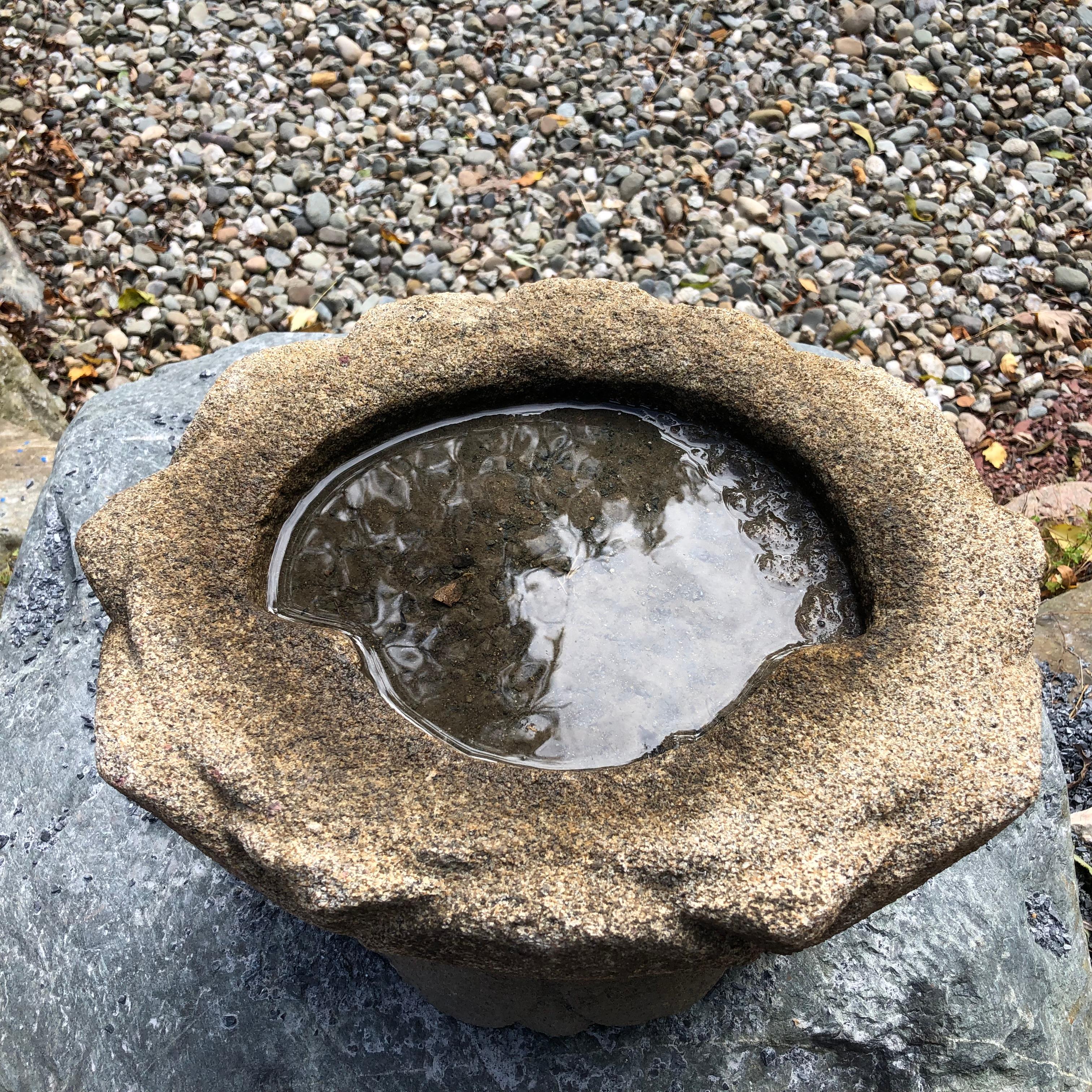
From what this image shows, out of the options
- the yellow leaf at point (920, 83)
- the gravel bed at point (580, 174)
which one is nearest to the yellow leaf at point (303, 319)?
the gravel bed at point (580, 174)

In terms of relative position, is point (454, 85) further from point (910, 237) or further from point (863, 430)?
Answer: point (863, 430)

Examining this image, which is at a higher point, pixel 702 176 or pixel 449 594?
pixel 449 594

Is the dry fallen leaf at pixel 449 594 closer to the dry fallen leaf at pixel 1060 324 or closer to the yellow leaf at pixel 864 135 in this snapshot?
the dry fallen leaf at pixel 1060 324

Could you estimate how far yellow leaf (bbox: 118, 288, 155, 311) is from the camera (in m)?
Answer: 3.88

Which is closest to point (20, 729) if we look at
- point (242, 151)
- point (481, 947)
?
point (481, 947)

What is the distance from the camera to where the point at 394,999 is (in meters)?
2.17

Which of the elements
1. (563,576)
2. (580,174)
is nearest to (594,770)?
(563,576)

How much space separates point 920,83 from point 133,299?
3.06m

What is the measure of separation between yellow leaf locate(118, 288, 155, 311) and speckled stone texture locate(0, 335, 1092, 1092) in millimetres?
2051

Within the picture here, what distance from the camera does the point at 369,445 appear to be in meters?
2.24

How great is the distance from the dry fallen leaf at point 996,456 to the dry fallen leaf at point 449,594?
2.28 meters

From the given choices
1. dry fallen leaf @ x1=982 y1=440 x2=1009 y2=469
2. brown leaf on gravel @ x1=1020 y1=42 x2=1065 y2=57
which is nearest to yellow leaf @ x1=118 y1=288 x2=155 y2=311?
dry fallen leaf @ x1=982 y1=440 x2=1009 y2=469

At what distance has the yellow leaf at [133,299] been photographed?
3.88 meters

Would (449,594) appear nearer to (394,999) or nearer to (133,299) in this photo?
(394,999)
